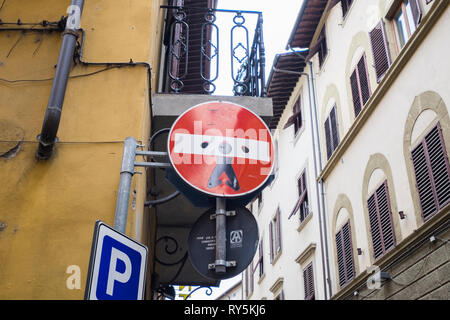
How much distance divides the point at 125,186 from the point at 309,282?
12.9 meters

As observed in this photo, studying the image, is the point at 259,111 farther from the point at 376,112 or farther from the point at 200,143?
the point at 376,112

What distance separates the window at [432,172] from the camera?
840 cm

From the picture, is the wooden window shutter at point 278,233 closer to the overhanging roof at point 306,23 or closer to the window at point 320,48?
the window at point 320,48

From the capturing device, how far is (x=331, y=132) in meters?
14.7

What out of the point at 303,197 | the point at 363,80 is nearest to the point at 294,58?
the point at 303,197

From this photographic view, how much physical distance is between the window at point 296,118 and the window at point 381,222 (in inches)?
292

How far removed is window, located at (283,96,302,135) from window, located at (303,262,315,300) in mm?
5295

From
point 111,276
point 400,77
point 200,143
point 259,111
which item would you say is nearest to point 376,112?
point 400,77

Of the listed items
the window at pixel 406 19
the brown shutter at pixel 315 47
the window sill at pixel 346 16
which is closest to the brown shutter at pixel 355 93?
the window sill at pixel 346 16

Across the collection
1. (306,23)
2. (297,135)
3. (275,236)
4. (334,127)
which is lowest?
(275,236)

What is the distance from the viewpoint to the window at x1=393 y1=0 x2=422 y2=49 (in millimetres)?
9828

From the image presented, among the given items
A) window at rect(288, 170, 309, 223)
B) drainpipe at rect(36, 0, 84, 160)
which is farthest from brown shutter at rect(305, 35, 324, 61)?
drainpipe at rect(36, 0, 84, 160)

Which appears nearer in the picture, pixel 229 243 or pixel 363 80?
pixel 229 243

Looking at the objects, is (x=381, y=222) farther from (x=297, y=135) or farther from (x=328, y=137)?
(x=297, y=135)
